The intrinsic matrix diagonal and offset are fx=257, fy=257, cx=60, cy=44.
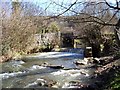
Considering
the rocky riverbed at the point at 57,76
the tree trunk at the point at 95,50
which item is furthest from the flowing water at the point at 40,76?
the tree trunk at the point at 95,50

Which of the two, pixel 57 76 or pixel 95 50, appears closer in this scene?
pixel 57 76

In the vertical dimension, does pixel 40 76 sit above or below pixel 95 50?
below

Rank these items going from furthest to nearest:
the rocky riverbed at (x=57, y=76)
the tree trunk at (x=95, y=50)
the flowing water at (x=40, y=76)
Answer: the tree trunk at (x=95, y=50), the flowing water at (x=40, y=76), the rocky riverbed at (x=57, y=76)

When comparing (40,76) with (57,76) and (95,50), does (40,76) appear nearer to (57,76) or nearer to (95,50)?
(57,76)

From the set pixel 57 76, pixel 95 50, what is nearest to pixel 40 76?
pixel 57 76

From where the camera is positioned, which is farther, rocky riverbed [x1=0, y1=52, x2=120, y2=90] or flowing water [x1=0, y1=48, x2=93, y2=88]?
flowing water [x1=0, y1=48, x2=93, y2=88]

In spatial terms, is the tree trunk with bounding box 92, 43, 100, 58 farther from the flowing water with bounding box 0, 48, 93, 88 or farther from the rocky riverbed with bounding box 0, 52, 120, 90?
the flowing water with bounding box 0, 48, 93, 88

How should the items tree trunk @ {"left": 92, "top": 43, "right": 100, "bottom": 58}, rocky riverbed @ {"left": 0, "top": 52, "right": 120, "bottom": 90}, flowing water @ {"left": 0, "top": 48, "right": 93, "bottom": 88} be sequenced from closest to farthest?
rocky riverbed @ {"left": 0, "top": 52, "right": 120, "bottom": 90} < flowing water @ {"left": 0, "top": 48, "right": 93, "bottom": 88} < tree trunk @ {"left": 92, "top": 43, "right": 100, "bottom": 58}

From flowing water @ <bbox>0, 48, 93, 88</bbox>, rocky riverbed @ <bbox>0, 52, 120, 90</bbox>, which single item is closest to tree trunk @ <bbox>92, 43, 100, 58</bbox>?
rocky riverbed @ <bbox>0, 52, 120, 90</bbox>

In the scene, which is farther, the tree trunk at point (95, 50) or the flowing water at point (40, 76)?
the tree trunk at point (95, 50)

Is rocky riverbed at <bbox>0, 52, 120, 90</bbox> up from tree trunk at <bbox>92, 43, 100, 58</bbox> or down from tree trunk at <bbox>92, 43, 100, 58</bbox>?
down

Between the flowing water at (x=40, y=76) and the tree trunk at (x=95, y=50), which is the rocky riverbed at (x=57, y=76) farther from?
the tree trunk at (x=95, y=50)

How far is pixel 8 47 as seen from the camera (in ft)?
65.6

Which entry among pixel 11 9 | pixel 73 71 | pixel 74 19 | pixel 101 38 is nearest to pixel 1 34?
pixel 11 9
